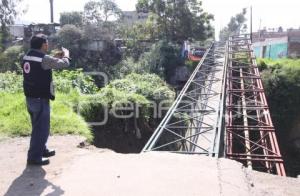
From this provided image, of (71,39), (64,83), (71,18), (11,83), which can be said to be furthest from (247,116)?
(71,18)

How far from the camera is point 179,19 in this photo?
28.0 meters

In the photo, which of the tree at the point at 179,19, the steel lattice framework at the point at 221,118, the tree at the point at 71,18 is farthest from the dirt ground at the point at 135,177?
the tree at the point at 71,18

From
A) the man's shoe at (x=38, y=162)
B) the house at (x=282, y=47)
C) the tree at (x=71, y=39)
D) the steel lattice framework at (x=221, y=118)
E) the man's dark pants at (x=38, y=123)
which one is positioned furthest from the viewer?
the house at (x=282, y=47)

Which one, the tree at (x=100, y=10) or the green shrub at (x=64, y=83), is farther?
the tree at (x=100, y=10)

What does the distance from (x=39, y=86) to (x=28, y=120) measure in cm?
274

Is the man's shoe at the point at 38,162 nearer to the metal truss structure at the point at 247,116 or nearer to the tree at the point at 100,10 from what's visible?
the metal truss structure at the point at 247,116

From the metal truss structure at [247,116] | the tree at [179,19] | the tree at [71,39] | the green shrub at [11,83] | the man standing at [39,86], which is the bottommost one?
the metal truss structure at [247,116]

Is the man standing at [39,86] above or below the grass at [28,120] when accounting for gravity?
above

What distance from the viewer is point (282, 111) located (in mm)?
21594

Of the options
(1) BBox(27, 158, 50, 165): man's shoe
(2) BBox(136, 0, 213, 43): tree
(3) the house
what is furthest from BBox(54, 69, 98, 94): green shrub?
(3) the house

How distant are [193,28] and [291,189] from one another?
24.7 meters

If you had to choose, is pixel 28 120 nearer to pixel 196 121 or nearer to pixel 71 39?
pixel 196 121

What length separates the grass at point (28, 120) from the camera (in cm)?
671

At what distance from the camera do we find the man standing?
450 centimetres
